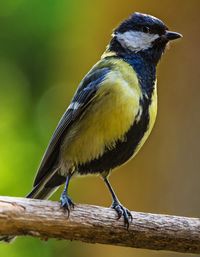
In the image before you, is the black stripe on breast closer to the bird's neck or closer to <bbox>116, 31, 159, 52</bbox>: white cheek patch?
the bird's neck

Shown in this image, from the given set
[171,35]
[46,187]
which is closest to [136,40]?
[171,35]

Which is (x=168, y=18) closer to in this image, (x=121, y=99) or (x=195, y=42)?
(x=195, y=42)

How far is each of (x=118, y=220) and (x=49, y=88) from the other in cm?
337

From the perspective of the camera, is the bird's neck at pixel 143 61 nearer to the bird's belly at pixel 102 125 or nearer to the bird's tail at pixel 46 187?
the bird's belly at pixel 102 125

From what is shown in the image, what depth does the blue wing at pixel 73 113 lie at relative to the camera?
10.4 ft

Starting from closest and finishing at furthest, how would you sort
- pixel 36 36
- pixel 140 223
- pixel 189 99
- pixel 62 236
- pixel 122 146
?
pixel 62 236
pixel 140 223
pixel 122 146
pixel 189 99
pixel 36 36

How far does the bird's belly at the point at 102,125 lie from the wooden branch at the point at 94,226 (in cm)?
37

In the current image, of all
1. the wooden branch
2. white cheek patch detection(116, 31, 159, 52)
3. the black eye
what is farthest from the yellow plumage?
the wooden branch

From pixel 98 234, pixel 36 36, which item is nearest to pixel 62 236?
pixel 98 234

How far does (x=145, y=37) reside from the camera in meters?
3.37

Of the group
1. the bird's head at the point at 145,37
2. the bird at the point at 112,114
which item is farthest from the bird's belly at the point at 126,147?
the bird's head at the point at 145,37

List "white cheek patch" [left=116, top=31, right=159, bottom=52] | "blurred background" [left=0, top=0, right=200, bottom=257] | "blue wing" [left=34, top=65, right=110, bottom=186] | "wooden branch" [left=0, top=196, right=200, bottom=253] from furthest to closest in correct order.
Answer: "blurred background" [left=0, top=0, right=200, bottom=257] → "white cheek patch" [left=116, top=31, right=159, bottom=52] → "blue wing" [left=34, top=65, right=110, bottom=186] → "wooden branch" [left=0, top=196, right=200, bottom=253]

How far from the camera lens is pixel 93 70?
10.7ft

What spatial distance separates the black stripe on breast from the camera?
3.10 m
